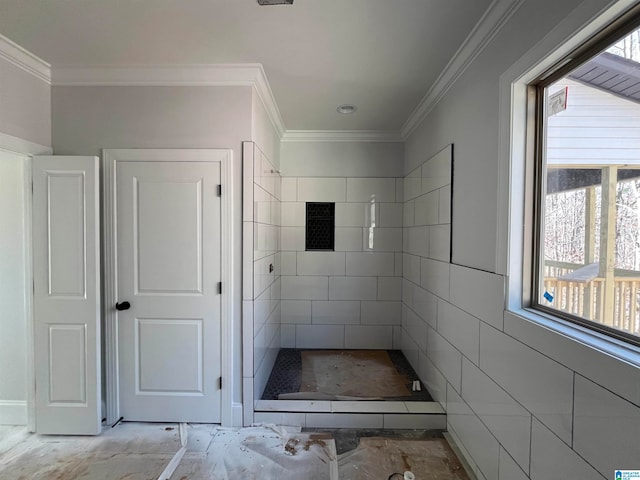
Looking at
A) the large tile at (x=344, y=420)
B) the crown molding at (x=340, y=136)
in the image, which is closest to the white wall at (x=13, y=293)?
the large tile at (x=344, y=420)

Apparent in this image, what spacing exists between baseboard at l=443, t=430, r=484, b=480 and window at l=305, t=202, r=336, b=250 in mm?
1950


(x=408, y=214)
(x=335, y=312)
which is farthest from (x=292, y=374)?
(x=408, y=214)

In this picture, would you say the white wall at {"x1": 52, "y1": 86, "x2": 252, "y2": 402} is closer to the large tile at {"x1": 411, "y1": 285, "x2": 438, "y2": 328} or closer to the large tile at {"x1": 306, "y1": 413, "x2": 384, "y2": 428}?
the large tile at {"x1": 306, "y1": 413, "x2": 384, "y2": 428}

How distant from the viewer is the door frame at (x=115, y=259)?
2.07 metres

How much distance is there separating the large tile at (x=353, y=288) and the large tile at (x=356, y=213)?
603 millimetres

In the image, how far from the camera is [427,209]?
253cm

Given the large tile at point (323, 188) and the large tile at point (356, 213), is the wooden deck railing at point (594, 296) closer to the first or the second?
the large tile at point (356, 213)

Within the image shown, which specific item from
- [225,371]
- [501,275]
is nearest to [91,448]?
[225,371]

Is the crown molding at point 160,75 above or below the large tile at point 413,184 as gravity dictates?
above

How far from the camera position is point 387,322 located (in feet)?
10.8

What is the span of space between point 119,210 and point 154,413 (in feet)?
4.70

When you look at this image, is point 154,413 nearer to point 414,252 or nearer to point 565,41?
point 414,252

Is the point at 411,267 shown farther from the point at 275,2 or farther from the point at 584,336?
the point at 275,2

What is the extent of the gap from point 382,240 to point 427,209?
0.85m
